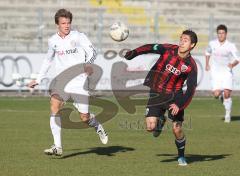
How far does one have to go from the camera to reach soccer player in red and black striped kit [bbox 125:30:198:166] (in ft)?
36.9

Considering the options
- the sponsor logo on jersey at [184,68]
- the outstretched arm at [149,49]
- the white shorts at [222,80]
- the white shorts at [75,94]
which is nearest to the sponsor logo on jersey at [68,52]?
the white shorts at [75,94]

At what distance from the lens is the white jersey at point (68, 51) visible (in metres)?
12.2

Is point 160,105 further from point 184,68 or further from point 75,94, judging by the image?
point 75,94

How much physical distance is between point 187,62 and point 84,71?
1.90 m

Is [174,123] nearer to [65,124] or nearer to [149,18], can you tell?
[65,124]

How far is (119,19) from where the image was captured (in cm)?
3556

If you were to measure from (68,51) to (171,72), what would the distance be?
199cm

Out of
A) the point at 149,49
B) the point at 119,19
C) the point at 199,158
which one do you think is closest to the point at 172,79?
the point at 149,49

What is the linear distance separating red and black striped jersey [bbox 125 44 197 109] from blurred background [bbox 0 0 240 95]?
19.4 m

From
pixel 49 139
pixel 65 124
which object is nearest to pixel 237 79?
pixel 65 124

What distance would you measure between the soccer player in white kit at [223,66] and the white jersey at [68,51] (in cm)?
823

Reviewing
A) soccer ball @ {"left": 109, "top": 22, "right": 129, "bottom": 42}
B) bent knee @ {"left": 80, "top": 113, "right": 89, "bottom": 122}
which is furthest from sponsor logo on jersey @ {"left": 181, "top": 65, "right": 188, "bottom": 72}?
bent knee @ {"left": 80, "top": 113, "right": 89, "bottom": 122}

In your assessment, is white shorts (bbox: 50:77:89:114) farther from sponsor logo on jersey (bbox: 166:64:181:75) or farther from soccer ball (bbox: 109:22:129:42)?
sponsor logo on jersey (bbox: 166:64:181:75)

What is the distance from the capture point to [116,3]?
37.4m
